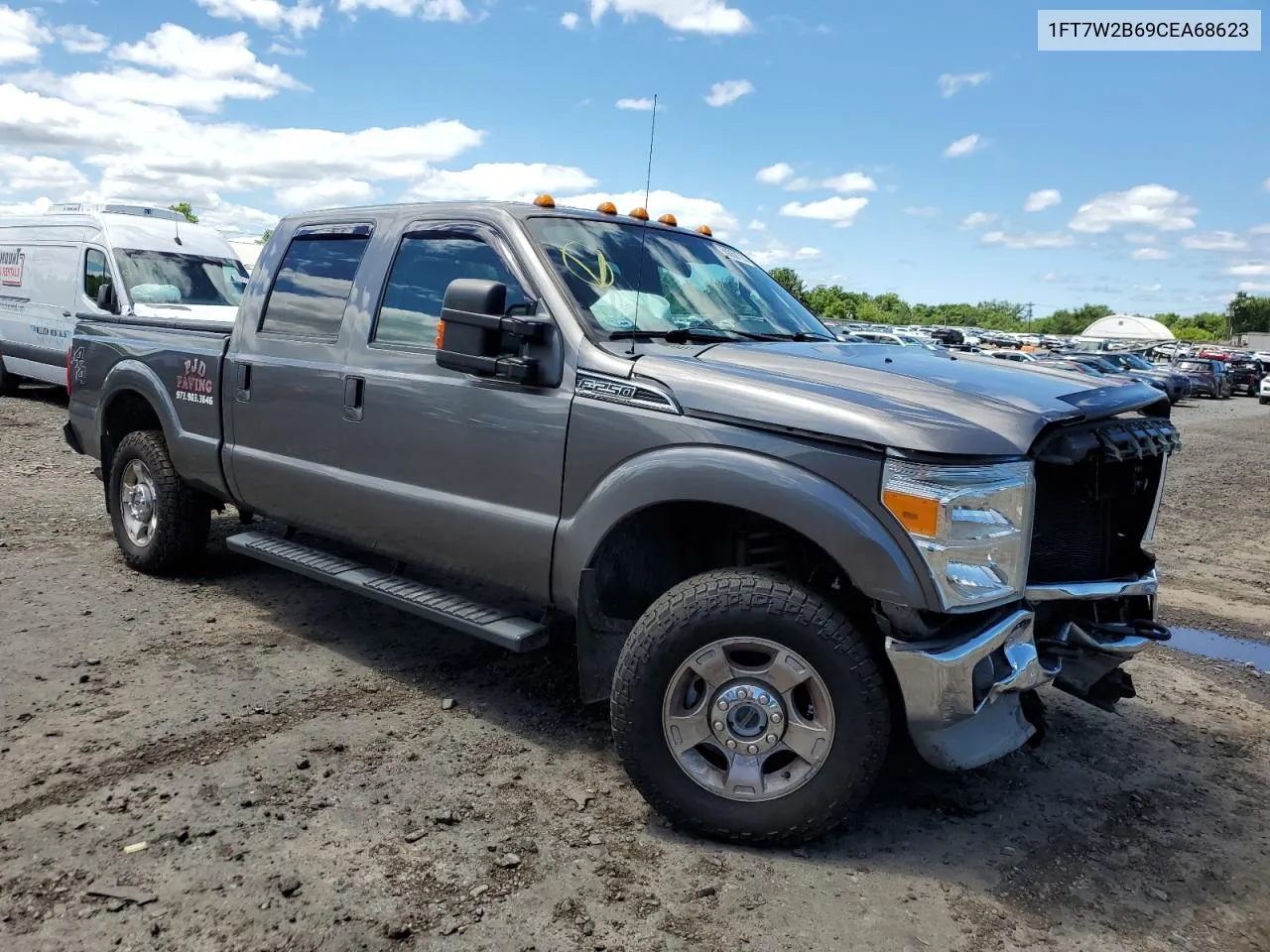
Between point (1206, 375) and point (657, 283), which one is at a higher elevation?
point (1206, 375)

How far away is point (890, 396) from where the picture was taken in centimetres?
293

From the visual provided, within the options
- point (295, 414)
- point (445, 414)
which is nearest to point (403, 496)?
point (445, 414)

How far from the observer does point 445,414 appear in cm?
375

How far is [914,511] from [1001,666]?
557 mm

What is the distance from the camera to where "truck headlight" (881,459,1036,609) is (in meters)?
2.70

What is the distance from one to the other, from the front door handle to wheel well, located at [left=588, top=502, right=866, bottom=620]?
140 cm

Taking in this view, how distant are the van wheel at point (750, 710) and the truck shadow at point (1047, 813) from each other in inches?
6.7

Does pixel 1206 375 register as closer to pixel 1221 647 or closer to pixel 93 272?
pixel 1221 647

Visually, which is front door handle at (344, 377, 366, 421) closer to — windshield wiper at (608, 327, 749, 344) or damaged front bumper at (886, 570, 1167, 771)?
windshield wiper at (608, 327, 749, 344)

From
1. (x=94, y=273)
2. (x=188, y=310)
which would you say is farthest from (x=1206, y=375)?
(x=94, y=273)

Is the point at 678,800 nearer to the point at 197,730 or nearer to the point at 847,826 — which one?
the point at 847,826

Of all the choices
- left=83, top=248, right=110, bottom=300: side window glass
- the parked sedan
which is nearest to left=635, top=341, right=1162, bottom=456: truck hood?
left=83, top=248, right=110, bottom=300: side window glass

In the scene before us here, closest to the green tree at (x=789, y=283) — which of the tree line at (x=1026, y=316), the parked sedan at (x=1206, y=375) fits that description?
the parked sedan at (x=1206, y=375)

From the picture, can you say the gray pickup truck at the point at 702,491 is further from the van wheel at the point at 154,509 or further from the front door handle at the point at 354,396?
the van wheel at the point at 154,509
